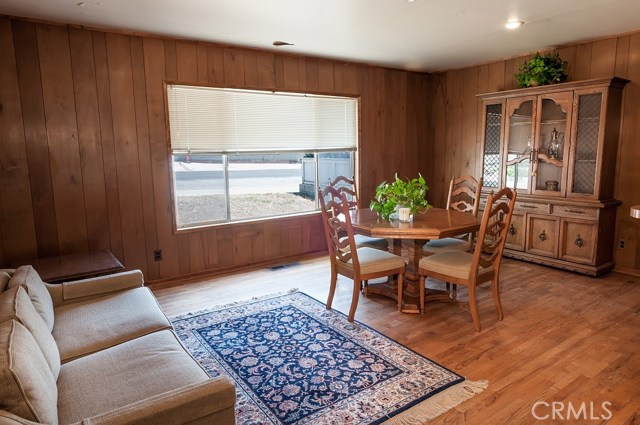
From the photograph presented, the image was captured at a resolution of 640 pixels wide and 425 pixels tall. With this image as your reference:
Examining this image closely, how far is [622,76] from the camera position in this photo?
4.11m

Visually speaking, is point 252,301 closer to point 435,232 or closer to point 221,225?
point 221,225

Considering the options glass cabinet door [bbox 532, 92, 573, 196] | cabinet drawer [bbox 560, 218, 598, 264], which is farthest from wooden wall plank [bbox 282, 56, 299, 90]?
cabinet drawer [bbox 560, 218, 598, 264]

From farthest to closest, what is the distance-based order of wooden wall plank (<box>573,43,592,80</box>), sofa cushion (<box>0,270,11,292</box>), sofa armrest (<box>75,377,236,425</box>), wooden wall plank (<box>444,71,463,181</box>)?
wooden wall plank (<box>444,71,463,181</box>)
wooden wall plank (<box>573,43,592,80</box>)
sofa cushion (<box>0,270,11,292</box>)
sofa armrest (<box>75,377,236,425</box>)

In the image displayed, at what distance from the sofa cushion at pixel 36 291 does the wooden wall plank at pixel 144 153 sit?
5.41 feet

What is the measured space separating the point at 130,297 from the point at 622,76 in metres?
4.92

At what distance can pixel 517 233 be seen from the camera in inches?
187

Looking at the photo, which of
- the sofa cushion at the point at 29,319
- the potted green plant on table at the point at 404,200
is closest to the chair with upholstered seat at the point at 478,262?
the potted green plant on table at the point at 404,200

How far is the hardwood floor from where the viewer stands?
2.13 meters

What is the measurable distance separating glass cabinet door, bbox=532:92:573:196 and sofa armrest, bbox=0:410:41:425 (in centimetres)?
471

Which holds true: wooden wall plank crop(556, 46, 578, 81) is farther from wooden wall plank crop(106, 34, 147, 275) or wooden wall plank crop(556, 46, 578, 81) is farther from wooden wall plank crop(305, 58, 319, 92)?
wooden wall plank crop(106, 34, 147, 275)

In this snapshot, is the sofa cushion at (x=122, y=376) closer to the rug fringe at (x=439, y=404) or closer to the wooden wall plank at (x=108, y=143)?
the rug fringe at (x=439, y=404)

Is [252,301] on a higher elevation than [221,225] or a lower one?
lower

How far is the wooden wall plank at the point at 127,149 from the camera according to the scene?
3.67 meters

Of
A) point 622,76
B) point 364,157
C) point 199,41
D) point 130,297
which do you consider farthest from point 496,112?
point 130,297
